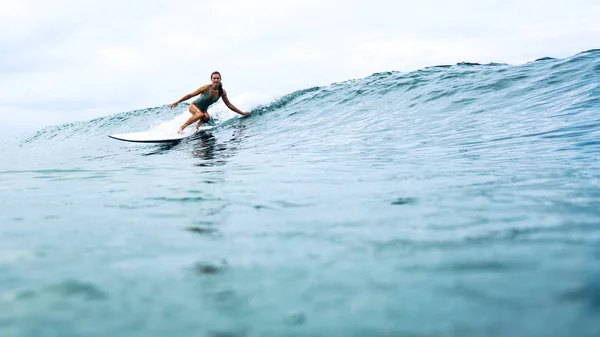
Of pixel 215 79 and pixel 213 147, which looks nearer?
pixel 213 147

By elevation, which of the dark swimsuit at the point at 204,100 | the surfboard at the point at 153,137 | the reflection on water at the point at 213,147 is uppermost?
the dark swimsuit at the point at 204,100

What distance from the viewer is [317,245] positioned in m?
2.54

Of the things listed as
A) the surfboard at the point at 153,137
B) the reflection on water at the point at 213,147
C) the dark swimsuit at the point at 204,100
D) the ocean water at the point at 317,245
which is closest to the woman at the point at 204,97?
the dark swimsuit at the point at 204,100

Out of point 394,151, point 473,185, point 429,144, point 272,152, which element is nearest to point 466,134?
point 429,144

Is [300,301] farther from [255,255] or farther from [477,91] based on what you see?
[477,91]

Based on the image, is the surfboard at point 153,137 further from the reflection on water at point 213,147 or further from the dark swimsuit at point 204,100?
the dark swimsuit at point 204,100

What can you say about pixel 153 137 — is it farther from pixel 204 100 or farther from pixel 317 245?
pixel 317 245

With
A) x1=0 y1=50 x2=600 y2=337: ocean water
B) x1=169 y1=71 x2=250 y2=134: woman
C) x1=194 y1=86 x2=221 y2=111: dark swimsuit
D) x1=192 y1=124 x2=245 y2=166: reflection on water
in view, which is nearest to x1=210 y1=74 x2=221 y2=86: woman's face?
x1=169 y1=71 x2=250 y2=134: woman

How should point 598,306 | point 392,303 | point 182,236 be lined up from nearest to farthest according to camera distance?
point 598,306
point 392,303
point 182,236

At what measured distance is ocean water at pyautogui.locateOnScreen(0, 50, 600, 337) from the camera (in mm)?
1673

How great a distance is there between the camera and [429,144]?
7246 mm

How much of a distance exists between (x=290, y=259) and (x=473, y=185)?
2.25 metres

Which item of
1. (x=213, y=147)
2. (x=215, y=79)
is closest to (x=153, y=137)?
(x=215, y=79)

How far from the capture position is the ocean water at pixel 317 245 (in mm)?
1673
